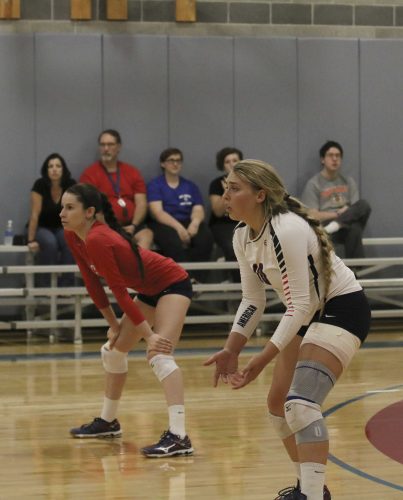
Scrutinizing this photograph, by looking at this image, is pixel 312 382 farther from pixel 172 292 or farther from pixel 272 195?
pixel 172 292

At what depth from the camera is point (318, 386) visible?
3881mm

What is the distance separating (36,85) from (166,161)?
58.6 inches

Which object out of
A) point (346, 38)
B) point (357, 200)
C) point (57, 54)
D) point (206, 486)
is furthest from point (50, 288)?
point (206, 486)

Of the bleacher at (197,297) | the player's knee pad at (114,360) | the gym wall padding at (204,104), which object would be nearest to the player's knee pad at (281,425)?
the player's knee pad at (114,360)

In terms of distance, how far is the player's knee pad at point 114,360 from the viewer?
5.68 meters

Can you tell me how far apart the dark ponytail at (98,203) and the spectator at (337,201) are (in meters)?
4.58

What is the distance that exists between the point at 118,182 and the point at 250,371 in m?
6.00

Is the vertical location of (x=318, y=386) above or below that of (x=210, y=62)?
below

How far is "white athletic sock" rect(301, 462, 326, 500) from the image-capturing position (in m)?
3.85

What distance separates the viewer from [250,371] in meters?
3.86

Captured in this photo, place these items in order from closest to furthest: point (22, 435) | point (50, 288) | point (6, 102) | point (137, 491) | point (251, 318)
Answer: point (251, 318) → point (137, 491) → point (22, 435) → point (50, 288) → point (6, 102)

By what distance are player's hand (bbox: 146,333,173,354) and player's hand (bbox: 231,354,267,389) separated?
4.62 feet

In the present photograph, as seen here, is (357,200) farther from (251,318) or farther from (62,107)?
(251,318)

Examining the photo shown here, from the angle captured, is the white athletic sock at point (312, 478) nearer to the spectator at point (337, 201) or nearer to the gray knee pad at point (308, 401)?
the gray knee pad at point (308, 401)
